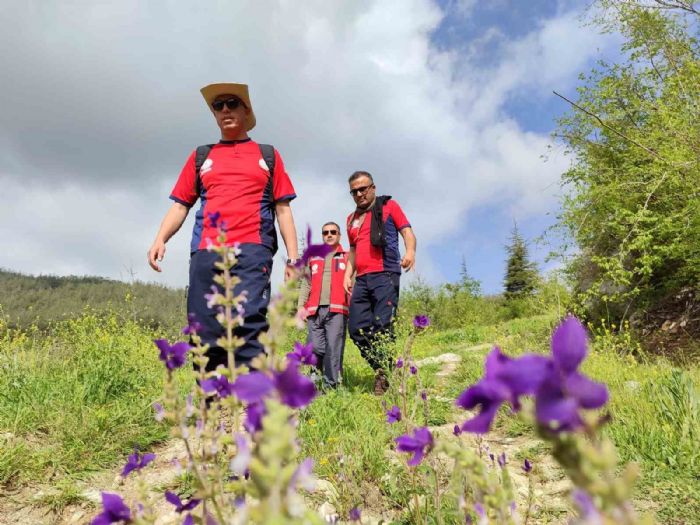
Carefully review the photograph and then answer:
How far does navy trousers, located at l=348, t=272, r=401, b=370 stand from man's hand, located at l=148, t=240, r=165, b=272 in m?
2.37

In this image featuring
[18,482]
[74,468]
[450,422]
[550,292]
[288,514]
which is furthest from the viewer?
[550,292]

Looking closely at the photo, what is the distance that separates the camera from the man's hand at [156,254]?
11.0ft

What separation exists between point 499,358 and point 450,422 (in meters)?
3.71

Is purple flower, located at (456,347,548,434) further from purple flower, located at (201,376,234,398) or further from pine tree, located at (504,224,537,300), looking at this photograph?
pine tree, located at (504,224,537,300)

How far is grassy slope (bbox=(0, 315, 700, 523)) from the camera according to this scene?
8.24 ft

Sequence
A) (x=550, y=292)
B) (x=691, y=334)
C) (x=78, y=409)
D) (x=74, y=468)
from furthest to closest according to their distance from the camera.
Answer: (x=550, y=292) < (x=691, y=334) < (x=78, y=409) < (x=74, y=468)

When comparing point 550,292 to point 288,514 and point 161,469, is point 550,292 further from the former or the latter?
point 288,514

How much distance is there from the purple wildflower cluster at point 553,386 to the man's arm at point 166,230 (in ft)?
10.6

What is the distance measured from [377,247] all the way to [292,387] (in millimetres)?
4601

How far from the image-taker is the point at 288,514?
1.71ft

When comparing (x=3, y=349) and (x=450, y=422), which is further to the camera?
(x=3, y=349)

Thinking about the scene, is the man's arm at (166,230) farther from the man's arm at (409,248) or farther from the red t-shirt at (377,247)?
the man's arm at (409,248)

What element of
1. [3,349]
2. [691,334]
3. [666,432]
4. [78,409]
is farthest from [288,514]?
[691,334]

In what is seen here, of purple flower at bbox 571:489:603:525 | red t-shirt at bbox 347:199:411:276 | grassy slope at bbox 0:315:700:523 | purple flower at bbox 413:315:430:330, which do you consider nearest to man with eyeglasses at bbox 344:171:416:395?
red t-shirt at bbox 347:199:411:276
